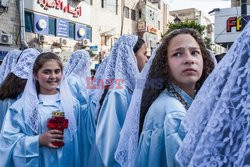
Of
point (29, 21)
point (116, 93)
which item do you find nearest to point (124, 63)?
point (116, 93)

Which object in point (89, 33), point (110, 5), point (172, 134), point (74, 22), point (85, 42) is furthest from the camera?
point (110, 5)

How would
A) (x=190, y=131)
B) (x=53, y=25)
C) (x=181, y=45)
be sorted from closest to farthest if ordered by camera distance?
(x=190, y=131)
(x=181, y=45)
(x=53, y=25)

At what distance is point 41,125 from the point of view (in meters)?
2.53

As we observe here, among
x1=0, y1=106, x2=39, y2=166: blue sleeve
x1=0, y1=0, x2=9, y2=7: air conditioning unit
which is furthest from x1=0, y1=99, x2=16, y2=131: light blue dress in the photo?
x1=0, y1=0, x2=9, y2=7: air conditioning unit

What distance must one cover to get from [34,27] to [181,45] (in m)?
12.7

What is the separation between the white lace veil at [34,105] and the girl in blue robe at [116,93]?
0.25 metres

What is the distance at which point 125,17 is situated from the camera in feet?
68.5

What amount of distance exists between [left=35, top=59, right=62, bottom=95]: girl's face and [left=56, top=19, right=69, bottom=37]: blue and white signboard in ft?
40.4

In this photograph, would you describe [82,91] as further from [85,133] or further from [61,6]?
[61,6]

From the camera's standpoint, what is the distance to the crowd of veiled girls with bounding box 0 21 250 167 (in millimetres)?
885

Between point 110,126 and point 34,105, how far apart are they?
2.19 ft

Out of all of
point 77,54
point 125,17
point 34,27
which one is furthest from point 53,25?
point 77,54

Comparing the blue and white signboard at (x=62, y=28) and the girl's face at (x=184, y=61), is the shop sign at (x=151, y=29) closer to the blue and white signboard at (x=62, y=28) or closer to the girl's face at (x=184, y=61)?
the blue and white signboard at (x=62, y=28)

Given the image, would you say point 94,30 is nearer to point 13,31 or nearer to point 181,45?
point 13,31
